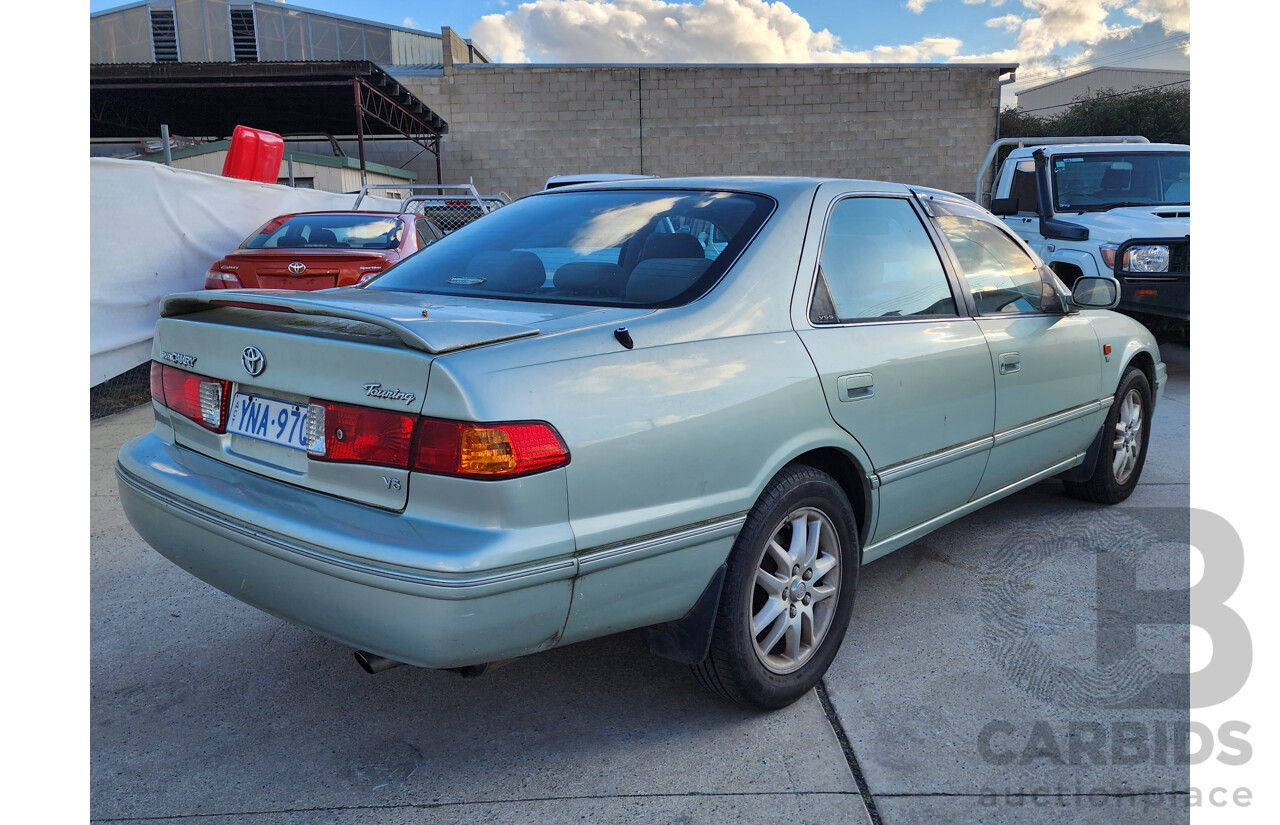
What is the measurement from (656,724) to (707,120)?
2547cm

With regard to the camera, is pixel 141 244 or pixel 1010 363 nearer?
pixel 1010 363

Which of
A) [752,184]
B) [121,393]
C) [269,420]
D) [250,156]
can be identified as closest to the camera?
[269,420]

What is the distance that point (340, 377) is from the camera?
2096 millimetres

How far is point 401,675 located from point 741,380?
146 cm

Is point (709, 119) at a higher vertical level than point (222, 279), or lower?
higher

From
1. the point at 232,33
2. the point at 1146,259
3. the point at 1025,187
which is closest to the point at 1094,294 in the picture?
the point at 1146,259

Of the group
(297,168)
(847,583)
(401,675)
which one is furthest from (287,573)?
(297,168)

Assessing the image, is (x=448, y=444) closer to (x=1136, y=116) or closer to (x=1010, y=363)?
(x=1010, y=363)

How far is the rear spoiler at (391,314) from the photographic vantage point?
6.53 feet

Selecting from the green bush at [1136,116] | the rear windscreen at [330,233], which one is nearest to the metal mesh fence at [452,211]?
the rear windscreen at [330,233]

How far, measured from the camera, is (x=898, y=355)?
114 inches

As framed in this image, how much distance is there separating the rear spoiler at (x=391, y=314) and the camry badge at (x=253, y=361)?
120 millimetres

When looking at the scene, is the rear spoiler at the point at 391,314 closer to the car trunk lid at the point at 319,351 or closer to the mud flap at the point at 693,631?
the car trunk lid at the point at 319,351

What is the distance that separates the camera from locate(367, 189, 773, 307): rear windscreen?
2.60m
